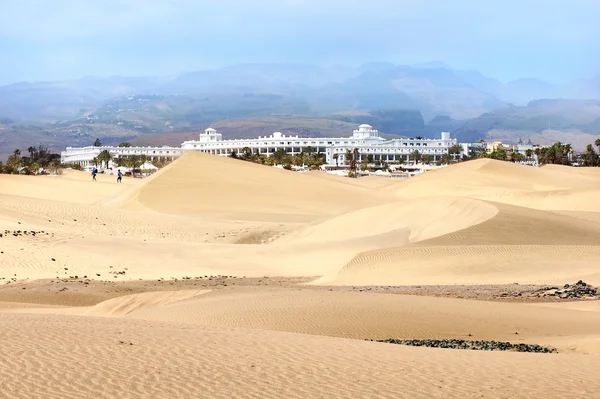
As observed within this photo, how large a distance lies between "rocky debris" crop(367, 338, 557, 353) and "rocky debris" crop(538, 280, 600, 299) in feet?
23.8

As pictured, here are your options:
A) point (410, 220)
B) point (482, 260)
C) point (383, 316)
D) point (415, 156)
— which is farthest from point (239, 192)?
point (415, 156)

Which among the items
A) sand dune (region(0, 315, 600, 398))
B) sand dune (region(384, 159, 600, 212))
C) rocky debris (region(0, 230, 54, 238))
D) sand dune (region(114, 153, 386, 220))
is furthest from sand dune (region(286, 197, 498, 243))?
sand dune (region(384, 159, 600, 212))

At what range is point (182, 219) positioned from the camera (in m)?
44.1

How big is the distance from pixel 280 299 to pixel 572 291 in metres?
7.45

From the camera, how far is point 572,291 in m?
20.9

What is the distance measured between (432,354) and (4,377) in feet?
17.5

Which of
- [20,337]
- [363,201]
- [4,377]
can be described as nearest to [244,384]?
[4,377]

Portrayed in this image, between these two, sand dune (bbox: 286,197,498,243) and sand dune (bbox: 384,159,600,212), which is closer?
sand dune (bbox: 286,197,498,243)

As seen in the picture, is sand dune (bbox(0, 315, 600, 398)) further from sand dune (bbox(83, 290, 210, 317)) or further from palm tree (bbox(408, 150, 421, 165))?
palm tree (bbox(408, 150, 421, 165))

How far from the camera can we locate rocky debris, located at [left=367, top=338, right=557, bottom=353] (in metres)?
12.9

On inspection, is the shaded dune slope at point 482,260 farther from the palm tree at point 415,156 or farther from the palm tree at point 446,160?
the palm tree at point 415,156

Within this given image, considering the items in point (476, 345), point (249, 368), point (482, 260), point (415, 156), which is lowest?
point (482, 260)

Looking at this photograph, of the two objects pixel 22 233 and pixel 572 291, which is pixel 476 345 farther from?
pixel 22 233

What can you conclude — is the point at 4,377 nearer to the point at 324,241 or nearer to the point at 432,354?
the point at 432,354
